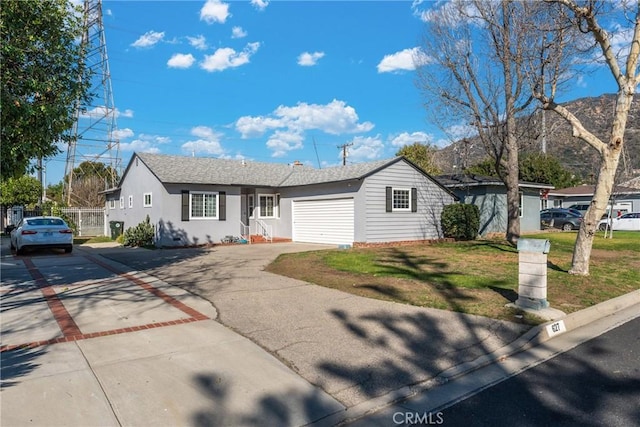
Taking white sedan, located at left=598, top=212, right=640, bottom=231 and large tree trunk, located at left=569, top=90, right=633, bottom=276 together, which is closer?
large tree trunk, located at left=569, top=90, right=633, bottom=276

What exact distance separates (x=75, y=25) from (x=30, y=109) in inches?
96.7

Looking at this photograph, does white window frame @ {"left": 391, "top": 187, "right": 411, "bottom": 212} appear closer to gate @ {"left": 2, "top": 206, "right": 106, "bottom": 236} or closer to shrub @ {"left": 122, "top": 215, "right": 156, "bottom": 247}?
shrub @ {"left": 122, "top": 215, "right": 156, "bottom": 247}

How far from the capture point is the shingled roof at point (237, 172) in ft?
62.5

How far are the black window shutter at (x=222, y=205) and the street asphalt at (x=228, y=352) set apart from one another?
11.5m

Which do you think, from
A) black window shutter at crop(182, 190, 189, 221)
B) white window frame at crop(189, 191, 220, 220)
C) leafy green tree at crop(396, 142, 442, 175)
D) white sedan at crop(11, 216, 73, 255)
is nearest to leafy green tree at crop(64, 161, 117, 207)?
white window frame at crop(189, 191, 220, 220)

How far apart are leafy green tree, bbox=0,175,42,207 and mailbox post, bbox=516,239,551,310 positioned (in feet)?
120

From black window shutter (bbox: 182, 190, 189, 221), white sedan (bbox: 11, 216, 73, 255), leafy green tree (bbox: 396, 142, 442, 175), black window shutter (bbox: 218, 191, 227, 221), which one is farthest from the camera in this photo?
leafy green tree (bbox: 396, 142, 442, 175)

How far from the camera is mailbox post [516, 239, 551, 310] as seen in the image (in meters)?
6.78

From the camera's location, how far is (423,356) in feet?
16.7

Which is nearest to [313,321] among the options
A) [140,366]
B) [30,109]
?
[140,366]

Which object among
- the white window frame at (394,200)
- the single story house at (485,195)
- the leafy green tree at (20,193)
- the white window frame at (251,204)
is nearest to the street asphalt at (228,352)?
the white window frame at (394,200)

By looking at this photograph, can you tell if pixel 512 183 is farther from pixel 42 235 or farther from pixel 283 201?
pixel 42 235
